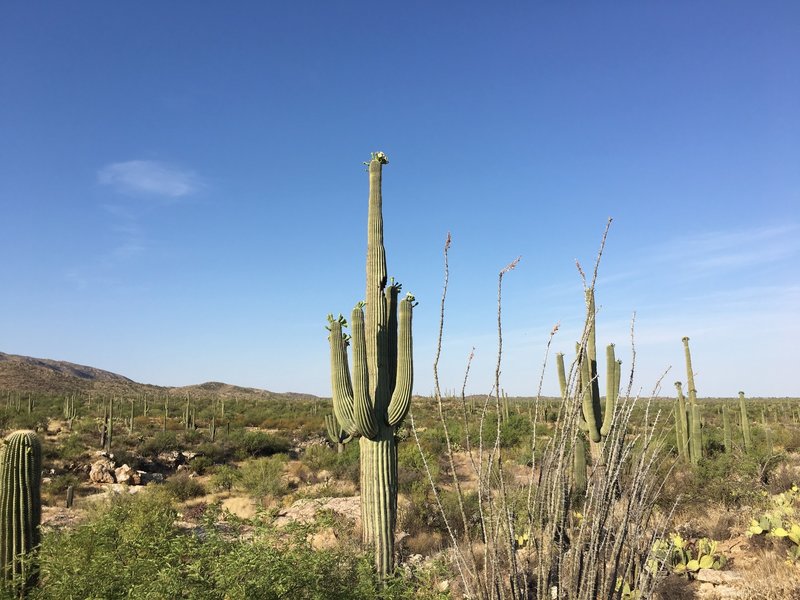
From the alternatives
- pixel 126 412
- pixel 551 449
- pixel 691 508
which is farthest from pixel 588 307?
pixel 126 412

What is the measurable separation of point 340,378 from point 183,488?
34.8 feet

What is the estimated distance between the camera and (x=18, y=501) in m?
7.30

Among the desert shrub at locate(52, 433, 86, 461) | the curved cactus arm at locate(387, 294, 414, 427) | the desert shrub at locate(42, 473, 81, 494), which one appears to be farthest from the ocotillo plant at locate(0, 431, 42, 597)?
the desert shrub at locate(52, 433, 86, 461)

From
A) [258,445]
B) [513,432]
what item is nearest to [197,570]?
[513,432]

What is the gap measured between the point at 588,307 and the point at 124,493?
15.1 meters

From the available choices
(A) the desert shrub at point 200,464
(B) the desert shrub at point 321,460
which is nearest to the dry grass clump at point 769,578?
(B) the desert shrub at point 321,460

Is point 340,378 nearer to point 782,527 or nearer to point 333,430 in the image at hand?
point 782,527

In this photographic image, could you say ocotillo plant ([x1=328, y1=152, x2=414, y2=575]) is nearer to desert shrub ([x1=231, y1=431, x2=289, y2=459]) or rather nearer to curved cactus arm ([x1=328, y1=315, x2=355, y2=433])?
curved cactus arm ([x1=328, y1=315, x2=355, y2=433])

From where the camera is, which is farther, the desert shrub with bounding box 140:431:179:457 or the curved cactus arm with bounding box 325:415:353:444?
the desert shrub with bounding box 140:431:179:457

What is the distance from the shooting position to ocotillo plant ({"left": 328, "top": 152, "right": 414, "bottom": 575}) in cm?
778

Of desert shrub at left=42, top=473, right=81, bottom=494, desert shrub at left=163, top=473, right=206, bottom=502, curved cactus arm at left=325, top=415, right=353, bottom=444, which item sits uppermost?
curved cactus arm at left=325, top=415, right=353, bottom=444

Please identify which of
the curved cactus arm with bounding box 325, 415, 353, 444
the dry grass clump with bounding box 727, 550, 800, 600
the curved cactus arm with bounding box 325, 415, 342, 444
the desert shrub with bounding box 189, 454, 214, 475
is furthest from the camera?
the curved cactus arm with bounding box 325, 415, 342, 444

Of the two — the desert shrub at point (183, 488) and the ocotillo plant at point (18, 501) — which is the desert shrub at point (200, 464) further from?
the ocotillo plant at point (18, 501)

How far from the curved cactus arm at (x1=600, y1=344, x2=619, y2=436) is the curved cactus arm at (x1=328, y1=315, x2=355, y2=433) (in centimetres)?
534
